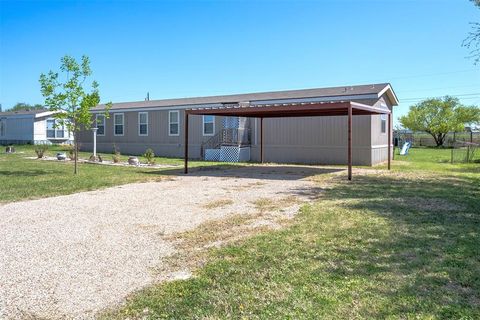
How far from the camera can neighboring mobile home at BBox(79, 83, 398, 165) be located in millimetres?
16719

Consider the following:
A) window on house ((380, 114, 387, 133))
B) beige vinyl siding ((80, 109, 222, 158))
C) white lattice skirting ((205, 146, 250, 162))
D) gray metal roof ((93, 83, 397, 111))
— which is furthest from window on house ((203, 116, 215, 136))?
window on house ((380, 114, 387, 133))

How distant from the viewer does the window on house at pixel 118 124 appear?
2504cm

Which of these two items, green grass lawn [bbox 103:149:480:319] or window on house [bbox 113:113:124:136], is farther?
window on house [bbox 113:113:124:136]

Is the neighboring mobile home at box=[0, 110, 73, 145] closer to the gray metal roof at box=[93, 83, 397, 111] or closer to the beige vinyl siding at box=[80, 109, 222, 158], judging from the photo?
the beige vinyl siding at box=[80, 109, 222, 158]

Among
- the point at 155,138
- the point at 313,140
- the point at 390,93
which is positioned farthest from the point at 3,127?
the point at 390,93

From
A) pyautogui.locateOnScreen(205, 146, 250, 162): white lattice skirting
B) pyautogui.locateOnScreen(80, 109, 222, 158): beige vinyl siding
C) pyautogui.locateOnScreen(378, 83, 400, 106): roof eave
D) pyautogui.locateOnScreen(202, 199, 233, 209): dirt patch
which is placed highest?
pyautogui.locateOnScreen(378, 83, 400, 106): roof eave

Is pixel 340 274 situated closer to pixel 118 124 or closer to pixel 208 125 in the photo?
pixel 208 125

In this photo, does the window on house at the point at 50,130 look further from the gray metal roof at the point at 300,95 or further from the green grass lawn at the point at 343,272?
the green grass lawn at the point at 343,272

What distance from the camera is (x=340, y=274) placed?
12.2 feet

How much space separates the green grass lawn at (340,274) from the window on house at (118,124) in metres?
20.7

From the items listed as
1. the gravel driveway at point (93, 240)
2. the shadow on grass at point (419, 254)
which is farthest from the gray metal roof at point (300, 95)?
the shadow on grass at point (419, 254)

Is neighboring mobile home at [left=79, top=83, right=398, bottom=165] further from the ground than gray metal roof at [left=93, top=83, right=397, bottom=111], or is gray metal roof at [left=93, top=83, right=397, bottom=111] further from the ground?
gray metal roof at [left=93, top=83, right=397, bottom=111]

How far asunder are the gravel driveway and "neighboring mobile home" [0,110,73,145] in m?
25.1

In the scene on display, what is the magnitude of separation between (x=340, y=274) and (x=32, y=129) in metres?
33.0
